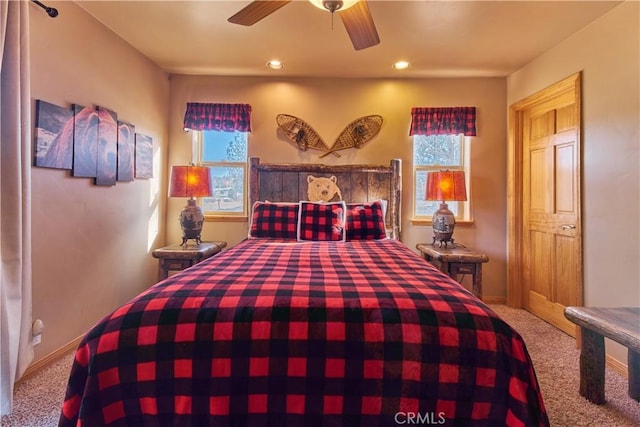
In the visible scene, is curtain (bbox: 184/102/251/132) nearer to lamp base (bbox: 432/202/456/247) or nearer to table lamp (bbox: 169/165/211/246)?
table lamp (bbox: 169/165/211/246)

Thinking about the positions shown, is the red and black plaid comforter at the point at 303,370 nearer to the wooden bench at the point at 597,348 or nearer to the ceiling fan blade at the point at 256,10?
the wooden bench at the point at 597,348

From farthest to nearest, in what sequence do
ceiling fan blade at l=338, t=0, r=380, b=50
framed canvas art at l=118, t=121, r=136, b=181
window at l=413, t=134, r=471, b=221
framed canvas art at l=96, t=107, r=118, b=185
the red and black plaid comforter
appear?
window at l=413, t=134, r=471, b=221, framed canvas art at l=118, t=121, r=136, b=181, framed canvas art at l=96, t=107, r=118, b=185, ceiling fan blade at l=338, t=0, r=380, b=50, the red and black plaid comforter

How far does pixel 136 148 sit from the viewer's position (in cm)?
300

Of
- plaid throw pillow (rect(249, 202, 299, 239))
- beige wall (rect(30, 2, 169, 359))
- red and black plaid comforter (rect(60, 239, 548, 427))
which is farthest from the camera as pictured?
plaid throw pillow (rect(249, 202, 299, 239))

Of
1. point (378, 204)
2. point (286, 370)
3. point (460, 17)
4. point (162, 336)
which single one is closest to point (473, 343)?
point (286, 370)

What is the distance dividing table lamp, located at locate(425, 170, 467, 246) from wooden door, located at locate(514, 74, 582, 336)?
0.75 m

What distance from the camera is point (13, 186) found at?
172cm

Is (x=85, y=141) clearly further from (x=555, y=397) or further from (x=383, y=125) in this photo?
(x=555, y=397)

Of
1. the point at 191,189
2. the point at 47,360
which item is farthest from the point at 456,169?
the point at 47,360

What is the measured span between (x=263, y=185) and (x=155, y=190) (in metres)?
1.14

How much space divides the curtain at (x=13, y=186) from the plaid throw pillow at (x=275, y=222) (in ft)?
5.09

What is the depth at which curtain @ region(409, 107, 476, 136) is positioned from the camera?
134 inches

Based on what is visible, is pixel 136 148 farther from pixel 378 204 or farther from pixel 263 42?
pixel 378 204

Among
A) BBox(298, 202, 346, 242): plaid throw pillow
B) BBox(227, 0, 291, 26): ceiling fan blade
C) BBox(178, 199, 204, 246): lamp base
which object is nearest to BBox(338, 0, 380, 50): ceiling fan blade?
BBox(227, 0, 291, 26): ceiling fan blade
